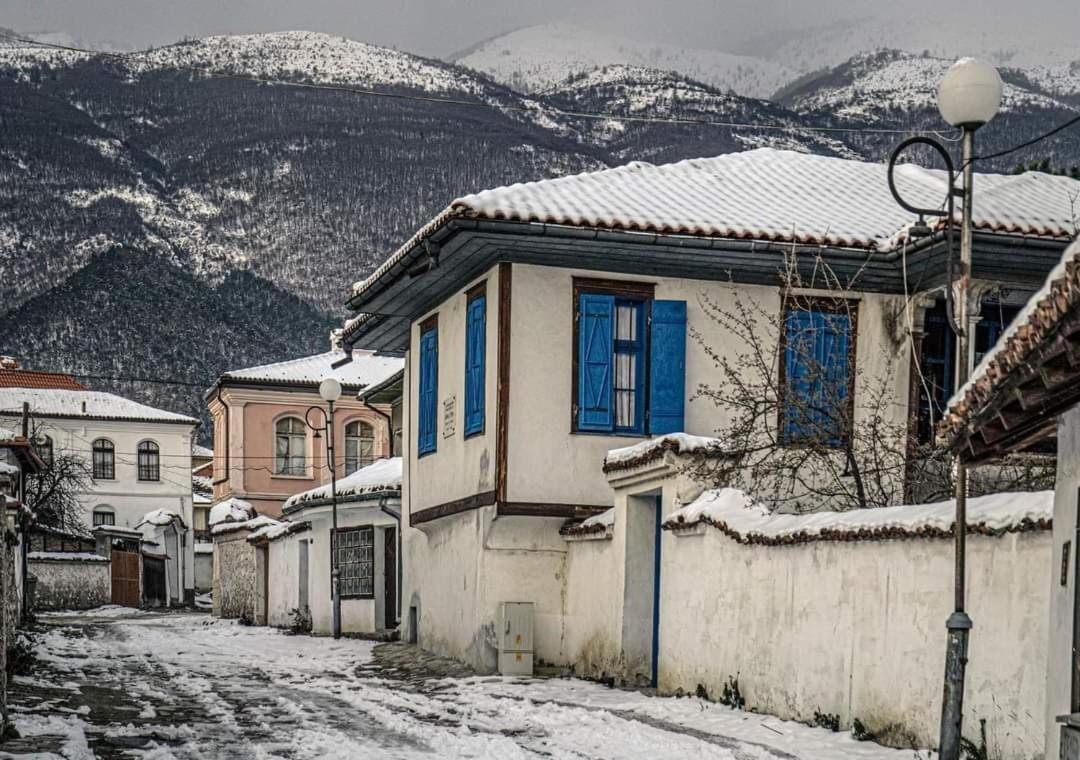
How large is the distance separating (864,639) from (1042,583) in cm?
222

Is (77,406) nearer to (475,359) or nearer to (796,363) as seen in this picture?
(475,359)

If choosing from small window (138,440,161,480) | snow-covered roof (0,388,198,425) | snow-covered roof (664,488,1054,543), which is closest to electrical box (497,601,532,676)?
snow-covered roof (664,488,1054,543)

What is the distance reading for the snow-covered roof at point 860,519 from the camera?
33.5 feet

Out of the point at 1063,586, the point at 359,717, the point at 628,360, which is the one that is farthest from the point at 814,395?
the point at 1063,586

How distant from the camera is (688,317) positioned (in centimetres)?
1875

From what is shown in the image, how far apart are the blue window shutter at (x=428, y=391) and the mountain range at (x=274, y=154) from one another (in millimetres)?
74695

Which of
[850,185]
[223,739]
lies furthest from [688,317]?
[223,739]

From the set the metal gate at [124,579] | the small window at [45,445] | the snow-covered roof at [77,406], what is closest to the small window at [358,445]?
the metal gate at [124,579]

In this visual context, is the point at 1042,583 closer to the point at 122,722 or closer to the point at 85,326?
the point at 122,722

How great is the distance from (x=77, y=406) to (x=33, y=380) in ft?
18.0

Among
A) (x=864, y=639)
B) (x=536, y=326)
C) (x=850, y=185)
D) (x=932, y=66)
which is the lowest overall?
(x=864, y=639)

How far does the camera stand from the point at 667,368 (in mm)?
18500

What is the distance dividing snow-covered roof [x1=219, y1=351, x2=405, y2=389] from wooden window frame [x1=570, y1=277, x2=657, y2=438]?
2831 cm

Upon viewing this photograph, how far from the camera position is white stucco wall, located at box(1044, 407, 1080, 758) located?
7.83 m
